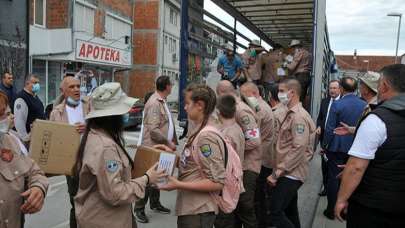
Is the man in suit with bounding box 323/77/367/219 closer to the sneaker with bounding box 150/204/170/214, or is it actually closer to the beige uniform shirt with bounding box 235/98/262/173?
the beige uniform shirt with bounding box 235/98/262/173

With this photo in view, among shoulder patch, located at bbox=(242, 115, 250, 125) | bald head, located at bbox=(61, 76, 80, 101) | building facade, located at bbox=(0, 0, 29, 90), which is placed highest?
building facade, located at bbox=(0, 0, 29, 90)

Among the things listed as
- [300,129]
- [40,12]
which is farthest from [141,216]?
[40,12]

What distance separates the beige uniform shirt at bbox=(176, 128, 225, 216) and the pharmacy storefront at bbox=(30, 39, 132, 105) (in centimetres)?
1514

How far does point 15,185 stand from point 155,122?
291 cm

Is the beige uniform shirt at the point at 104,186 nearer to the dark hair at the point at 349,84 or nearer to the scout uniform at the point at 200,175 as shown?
the scout uniform at the point at 200,175

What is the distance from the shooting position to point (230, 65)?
8.03m

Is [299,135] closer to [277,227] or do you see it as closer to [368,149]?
[277,227]

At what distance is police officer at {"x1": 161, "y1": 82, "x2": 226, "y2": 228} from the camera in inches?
109

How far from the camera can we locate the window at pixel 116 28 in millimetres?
26975

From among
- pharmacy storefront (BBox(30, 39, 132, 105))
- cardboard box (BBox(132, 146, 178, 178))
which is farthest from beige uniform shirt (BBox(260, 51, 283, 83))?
pharmacy storefront (BBox(30, 39, 132, 105))

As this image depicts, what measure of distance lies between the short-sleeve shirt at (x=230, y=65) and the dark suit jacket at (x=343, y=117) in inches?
100

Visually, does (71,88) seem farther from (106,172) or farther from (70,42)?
(70,42)

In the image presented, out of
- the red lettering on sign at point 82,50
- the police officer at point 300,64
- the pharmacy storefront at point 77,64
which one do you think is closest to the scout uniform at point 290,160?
the police officer at point 300,64

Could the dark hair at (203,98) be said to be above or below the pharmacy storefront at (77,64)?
below
